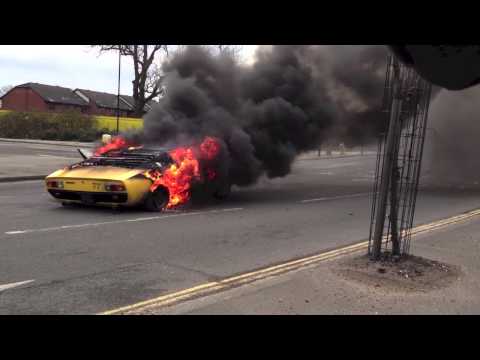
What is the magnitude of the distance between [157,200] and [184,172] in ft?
2.71

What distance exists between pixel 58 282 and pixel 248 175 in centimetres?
702

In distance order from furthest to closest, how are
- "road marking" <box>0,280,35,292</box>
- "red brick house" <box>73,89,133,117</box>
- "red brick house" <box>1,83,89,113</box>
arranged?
"red brick house" <box>73,89,133,117</box>, "red brick house" <box>1,83,89,113</box>, "road marking" <box>0,280,35,292</box>

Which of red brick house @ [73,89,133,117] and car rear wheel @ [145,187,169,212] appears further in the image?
red brick house @ [73,89,133,117]

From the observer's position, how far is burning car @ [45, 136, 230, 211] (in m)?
8.30

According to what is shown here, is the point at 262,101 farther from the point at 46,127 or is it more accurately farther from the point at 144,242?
the point at 46,127

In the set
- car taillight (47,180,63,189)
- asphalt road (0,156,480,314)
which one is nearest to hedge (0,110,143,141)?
asphalt road (0,156,480,314)

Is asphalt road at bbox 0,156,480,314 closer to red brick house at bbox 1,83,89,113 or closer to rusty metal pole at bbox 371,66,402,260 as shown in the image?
rusty metal pole at bbox 371,66,402,260

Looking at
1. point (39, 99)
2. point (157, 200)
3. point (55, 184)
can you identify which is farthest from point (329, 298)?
point (39, 99)

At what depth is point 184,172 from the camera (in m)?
9.34
